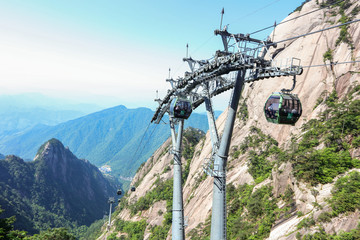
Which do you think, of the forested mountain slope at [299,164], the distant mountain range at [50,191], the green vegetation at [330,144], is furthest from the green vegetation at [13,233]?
the distant mountain range at [50,191]

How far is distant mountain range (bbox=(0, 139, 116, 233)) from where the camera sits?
10304cm

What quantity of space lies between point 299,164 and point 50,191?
155030 millimetres

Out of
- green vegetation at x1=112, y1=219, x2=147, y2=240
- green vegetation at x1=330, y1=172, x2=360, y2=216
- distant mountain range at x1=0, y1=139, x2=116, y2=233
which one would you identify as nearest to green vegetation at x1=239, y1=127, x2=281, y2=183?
green vegetation at x1=330, y1=172, x2=360, y2=216

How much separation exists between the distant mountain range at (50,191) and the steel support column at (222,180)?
9671cm

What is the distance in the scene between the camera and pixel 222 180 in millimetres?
9367

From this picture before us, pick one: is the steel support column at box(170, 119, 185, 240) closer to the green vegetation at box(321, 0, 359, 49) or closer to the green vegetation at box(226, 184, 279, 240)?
the green vegetation at box(226, 184, 279, 240)

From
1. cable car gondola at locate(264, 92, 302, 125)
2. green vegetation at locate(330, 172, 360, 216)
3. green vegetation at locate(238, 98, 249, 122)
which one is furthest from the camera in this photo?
green vegetation at locate(238, 98, 249, 122)

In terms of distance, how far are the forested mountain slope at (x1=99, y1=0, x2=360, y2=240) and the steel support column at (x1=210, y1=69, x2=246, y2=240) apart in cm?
433

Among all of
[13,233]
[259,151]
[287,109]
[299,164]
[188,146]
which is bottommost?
[13,233]

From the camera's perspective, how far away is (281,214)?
16.7 meters

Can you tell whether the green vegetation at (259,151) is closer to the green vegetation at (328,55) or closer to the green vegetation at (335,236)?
the green vegetation at (335,236)

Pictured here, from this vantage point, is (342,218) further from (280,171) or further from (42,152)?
(42,152)

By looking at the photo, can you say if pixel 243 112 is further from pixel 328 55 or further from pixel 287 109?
pixel 287 109

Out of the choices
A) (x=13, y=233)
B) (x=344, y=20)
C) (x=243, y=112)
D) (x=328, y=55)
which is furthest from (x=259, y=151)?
(x=13, y=233)
